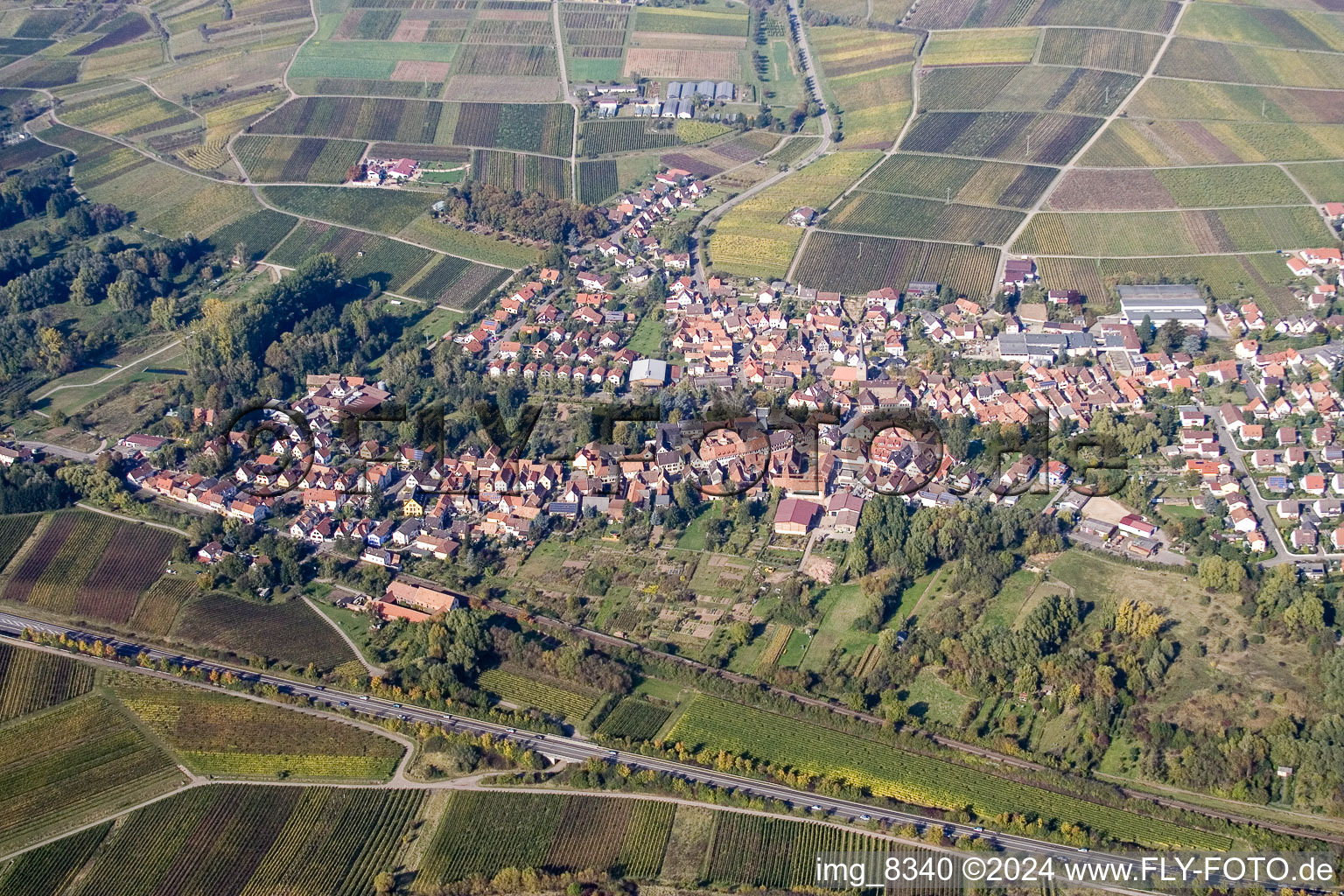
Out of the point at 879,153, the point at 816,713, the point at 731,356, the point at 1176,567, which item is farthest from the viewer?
the point at 879,153

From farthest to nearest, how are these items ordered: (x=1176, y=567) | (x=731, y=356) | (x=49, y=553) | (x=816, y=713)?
(x=731, y=356)
(x=49, y=553)
(x=1176, y=567)
(x=816, y=713)

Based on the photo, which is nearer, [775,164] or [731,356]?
[731,356]

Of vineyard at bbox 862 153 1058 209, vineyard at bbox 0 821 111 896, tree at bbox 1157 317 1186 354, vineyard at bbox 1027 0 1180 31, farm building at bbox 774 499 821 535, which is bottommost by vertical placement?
Answer: vineyard at bbox 0 821 111 896

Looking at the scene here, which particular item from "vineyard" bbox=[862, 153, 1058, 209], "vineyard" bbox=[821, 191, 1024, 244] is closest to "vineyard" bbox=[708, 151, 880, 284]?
"vineyard" bbox=[821, 191, 1024, 244]

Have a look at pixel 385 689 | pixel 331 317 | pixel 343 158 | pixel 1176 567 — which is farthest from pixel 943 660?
pixel 343 158

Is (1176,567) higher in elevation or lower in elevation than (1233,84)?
lower

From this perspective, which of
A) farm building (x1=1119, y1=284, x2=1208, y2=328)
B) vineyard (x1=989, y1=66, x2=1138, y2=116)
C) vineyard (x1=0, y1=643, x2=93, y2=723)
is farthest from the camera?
vineyard (x1=989, y1=66, x2=1138, y2=116)

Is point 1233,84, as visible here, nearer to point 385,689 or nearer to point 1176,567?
point 1176,567

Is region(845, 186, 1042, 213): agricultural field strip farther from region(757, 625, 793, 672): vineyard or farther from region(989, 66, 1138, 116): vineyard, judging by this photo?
region(757, 625, 793, 672): vineyard
